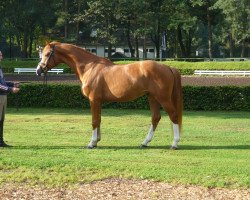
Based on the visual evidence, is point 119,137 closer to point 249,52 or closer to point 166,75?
point 166,75

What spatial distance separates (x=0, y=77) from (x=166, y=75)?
3.55m

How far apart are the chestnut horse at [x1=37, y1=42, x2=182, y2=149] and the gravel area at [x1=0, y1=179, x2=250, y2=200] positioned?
2945 mm

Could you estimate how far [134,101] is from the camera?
2089cm

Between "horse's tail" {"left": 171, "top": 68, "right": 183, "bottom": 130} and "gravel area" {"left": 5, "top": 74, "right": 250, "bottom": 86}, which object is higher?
"horse's tail" {"left": 171, "top": 68, "right": 183, "bottom": 130}

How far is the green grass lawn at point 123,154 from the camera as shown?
28.1 ft

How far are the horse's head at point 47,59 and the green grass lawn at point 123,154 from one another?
1.74 metres

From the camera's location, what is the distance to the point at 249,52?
97812mm

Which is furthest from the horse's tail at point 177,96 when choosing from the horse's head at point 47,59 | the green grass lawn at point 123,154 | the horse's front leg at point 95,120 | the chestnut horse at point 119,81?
the horse's head at point 47,59

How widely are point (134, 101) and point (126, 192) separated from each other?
13.1 m

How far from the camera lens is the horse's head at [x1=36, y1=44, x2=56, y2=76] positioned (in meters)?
11.3

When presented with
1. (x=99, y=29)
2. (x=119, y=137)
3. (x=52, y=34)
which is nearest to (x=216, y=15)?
(x=99, y=29)

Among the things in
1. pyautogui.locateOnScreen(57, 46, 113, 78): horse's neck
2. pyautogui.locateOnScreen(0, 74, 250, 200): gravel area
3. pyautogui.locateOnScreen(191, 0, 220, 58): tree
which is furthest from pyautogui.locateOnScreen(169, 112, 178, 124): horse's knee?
pyautogui.locateOnScreen(191, 0, 220, 58): tree

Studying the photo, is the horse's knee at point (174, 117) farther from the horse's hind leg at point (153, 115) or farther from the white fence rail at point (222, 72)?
the white fence rail at point (222, 72)

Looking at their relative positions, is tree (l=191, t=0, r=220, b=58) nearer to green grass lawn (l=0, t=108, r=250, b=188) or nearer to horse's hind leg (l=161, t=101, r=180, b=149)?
green grass lawn (l=0, t=108, r=250, b=188)
